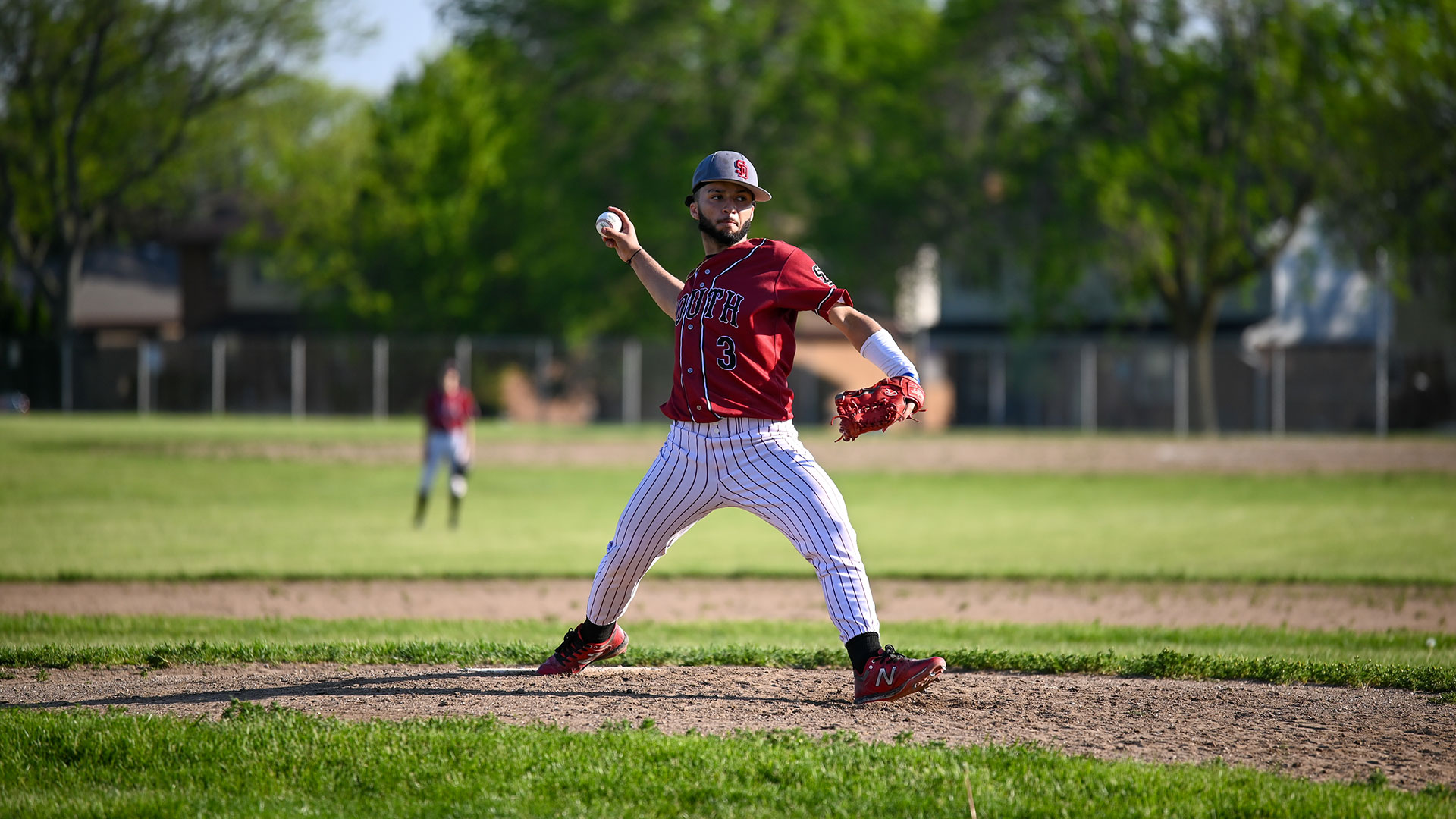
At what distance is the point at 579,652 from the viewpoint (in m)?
5.85

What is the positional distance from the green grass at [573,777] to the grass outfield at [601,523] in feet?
26.1

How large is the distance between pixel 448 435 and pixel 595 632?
11.0 m

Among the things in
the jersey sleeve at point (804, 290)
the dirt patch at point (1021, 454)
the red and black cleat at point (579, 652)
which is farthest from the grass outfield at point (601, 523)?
the jersey sleeve at point (804, 290)

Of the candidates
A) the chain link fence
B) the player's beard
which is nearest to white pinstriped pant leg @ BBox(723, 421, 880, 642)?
the player's beard

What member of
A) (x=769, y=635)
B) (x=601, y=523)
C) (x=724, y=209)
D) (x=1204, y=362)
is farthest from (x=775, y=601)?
(x=1204, y=362)

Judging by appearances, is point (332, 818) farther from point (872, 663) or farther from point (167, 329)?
point (167, 329)

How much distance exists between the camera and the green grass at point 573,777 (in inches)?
160

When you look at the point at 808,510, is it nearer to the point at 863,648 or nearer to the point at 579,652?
the point at 863,648

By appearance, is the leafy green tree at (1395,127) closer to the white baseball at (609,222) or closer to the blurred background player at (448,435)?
the blurred background player at (448,435)

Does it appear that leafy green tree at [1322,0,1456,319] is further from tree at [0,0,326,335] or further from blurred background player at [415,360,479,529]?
tree at [0,0,326,335]

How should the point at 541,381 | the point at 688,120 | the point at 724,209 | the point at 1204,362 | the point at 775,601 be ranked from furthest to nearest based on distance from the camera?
the point at 688,120, the point at 541,381, the point at 1204,362, the point at 775,601, the point at 724,209

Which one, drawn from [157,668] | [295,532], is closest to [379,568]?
[295,532]

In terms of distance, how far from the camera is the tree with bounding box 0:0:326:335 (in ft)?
122

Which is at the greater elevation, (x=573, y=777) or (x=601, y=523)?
(x=573, y=777)
